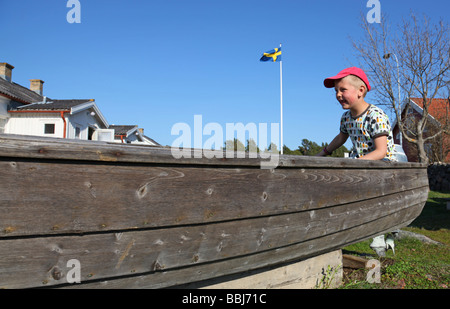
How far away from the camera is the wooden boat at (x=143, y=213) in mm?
1228

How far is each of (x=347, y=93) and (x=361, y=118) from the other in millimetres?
252

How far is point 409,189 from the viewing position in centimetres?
349

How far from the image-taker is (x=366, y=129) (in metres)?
2.97

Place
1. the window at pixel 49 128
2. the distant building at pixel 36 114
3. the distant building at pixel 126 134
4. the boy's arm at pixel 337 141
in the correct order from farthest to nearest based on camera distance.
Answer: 1. the distant building at pixel 126 134
2. the window at pixel 49 128
3. the distant building at pixel 36 114
4. the boy's arm at pixel 337 141

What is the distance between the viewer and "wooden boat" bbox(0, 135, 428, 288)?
123 centimetres

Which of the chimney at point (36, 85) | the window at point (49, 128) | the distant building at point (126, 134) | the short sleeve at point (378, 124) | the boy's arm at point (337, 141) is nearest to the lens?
the short sleeve at point (378, 124)

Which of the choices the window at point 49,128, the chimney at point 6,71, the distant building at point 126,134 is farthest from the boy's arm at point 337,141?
the distant building at point 126,134

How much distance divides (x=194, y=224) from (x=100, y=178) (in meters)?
0.49

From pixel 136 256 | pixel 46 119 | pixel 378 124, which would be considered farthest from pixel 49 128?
pixel 136 256

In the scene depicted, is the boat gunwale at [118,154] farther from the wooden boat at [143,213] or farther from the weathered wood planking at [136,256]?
the weathered wood planking at [136,256]

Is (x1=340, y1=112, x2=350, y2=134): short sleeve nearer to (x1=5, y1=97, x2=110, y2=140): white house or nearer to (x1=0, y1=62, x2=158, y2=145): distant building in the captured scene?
(x1=5, y1=97, x2=110, y2=140): white house

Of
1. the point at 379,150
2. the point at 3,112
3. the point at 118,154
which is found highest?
the point at 3,112

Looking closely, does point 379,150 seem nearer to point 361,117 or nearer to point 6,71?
point 361,117
